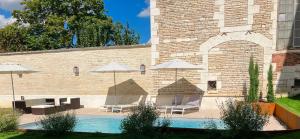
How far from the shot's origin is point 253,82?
1235 cm

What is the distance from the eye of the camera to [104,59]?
1598 centimetres

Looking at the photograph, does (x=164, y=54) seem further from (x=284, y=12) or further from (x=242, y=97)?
(x=284, y=12)

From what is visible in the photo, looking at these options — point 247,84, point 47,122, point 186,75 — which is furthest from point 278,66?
point 47,122

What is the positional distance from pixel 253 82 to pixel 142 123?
7167 mm

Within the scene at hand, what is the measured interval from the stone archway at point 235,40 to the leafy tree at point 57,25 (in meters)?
16.2

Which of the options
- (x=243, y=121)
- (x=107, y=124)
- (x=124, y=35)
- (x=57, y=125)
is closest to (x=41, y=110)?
(x=107, y=124)

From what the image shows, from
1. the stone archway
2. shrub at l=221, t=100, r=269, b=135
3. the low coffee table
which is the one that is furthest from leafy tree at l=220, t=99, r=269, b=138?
the low coffee table

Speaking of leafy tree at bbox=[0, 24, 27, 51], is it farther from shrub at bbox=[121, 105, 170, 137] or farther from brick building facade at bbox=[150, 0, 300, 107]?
shrub at bbox=[121, 105, 170, 137]

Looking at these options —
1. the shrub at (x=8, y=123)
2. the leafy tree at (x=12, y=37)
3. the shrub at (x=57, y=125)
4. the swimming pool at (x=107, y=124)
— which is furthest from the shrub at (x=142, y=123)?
the leafy tree at (x=12, y=37)

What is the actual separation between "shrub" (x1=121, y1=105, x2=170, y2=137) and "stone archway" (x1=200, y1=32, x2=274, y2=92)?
7.06 metres

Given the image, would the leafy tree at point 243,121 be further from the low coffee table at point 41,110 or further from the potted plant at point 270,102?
the low coffee table at point 41,110

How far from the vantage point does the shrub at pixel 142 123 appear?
22.0ft

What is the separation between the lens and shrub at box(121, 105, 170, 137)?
6719 millimetres

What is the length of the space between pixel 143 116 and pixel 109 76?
9.22m
